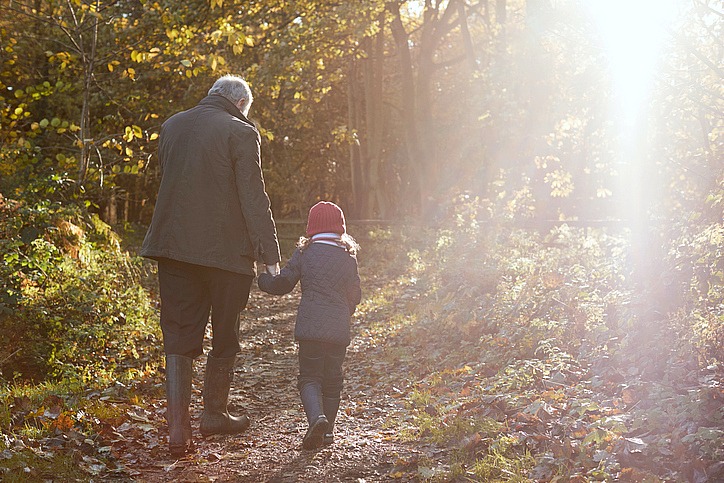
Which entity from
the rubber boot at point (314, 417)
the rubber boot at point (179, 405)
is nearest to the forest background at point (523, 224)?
the rubber boot at point (179, 405)

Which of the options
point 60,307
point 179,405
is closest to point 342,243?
point 179,405

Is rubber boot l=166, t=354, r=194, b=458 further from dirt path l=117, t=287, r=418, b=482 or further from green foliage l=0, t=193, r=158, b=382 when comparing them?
green foliage l=0, t=193, r=158, b=382

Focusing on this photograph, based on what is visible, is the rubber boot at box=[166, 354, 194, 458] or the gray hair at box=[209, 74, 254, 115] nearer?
the rubber boot at box=[166, 354, 194, 458]

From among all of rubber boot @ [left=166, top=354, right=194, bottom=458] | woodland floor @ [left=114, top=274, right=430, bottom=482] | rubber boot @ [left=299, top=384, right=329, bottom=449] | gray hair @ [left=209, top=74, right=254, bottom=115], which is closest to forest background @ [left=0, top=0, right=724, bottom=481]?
woodland floor @ [left=114, top=274, right=430, bottom=482]

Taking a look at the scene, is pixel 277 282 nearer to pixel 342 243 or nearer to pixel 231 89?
pixel 342 243

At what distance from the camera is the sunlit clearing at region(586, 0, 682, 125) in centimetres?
796

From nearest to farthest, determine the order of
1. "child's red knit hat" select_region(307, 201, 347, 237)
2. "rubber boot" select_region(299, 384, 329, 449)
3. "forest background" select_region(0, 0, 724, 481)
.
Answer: "rubber boot" select_region(299, 384, 329, 449)
"child's red knit hat" select_region(307, 201, 347, 237)
"forest background" select_region(0, 0, 724, 481)

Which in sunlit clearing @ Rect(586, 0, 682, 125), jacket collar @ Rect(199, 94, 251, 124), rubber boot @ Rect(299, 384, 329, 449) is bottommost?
rubber boot @ Rect(299, 384, 329, 449)

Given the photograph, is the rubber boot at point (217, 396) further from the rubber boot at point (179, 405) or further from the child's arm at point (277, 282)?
the child's arm at point (277, 282)

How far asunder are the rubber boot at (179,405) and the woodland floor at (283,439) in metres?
0.10

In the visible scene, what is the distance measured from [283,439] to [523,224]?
9990 millimetres

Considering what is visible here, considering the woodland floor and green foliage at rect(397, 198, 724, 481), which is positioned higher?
green foliage at rect(397, 198, 724, 481)

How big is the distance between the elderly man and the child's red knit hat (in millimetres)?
488

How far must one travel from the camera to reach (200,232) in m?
5.21
